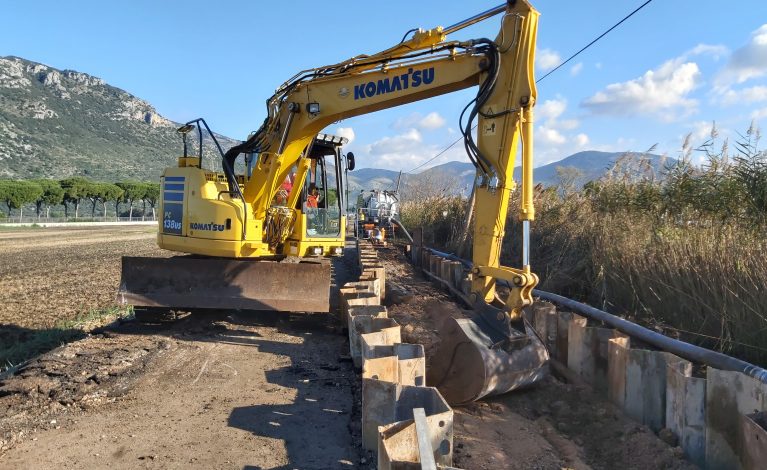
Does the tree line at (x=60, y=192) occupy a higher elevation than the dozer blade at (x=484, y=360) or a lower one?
higher

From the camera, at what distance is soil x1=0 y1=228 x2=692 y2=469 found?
13.2 ft

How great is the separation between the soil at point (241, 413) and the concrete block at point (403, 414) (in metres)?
0.25

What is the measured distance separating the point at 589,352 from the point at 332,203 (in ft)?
17.7

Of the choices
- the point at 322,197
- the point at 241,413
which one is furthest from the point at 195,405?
the point at 322,197

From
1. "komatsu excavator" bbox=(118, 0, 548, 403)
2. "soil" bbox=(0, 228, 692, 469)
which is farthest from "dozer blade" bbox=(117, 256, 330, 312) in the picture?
"soil" bbox=(0, 228, 692, 469)

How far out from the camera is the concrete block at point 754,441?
2.99 m

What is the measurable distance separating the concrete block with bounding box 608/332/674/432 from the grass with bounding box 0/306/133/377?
6918 millimetres

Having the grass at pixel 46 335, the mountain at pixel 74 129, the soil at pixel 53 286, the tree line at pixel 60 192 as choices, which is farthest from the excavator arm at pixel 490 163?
the mountain at pixel 74 129

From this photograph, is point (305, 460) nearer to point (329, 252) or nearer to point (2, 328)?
point (329, 252)

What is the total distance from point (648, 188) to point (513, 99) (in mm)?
4662

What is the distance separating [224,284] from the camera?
827 cm

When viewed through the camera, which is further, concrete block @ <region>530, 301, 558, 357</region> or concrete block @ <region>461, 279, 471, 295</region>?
concrete block @ <region>461, 279, 471, 295</region>

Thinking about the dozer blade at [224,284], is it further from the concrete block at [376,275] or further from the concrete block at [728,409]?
the concrete block at [728,409]

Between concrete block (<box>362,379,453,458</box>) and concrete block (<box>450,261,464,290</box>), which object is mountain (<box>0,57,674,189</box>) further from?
concrete block (<box>362,379,453,458</box>)
